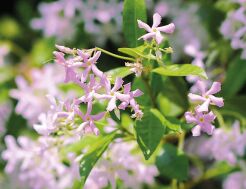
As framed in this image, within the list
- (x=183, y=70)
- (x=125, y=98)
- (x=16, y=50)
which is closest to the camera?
(x=125, y=98)

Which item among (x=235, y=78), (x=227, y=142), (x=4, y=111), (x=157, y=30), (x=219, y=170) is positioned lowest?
(x=4, y=111)

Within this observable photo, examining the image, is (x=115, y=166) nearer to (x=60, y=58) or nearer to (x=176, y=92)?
(x=176, y=92)

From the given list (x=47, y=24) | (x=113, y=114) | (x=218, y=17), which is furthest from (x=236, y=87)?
(x=47, y=24)

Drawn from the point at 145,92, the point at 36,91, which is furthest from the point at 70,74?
the point at 36,91

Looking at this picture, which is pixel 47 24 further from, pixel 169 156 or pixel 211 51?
pixel 169 156

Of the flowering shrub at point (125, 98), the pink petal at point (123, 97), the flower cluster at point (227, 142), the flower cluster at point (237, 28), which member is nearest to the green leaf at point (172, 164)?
the flowering shrub at point (125, 98)

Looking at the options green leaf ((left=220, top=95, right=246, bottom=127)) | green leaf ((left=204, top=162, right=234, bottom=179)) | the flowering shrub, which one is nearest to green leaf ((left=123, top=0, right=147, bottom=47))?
the flowering shrub
